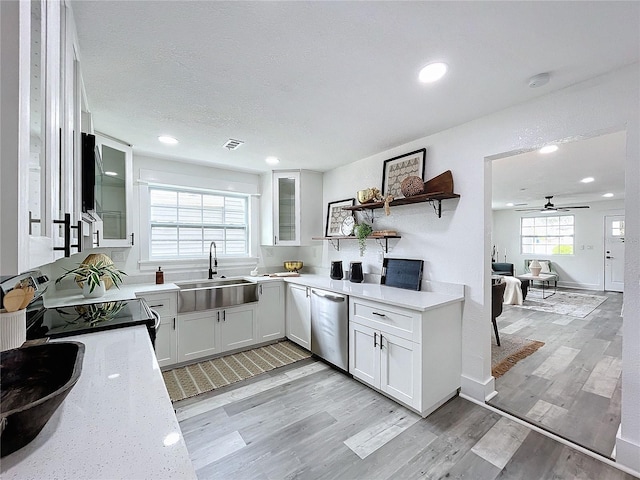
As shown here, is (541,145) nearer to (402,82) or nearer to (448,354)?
(402,82)

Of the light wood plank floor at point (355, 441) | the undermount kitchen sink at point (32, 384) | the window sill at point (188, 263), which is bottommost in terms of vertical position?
the light wood plank floor at point (355, 441)

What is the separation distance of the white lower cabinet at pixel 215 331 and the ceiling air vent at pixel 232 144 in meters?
1.83

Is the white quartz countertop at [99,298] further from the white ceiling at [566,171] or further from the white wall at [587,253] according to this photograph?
the white wall at [587,253]

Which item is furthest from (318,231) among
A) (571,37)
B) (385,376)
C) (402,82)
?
(571,37)

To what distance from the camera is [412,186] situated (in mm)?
2615

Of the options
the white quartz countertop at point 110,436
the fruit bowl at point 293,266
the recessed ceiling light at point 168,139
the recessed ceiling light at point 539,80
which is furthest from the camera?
the fruit bowl at point 293,266

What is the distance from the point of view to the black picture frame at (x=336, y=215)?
3656 millimetres

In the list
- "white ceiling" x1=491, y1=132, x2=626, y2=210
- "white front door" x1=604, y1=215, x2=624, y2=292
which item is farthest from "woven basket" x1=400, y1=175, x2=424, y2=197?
"white front door" x1=604, y1=215, x2=624, y2=292

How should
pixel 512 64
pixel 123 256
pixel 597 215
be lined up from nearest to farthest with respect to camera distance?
pixel 512 64, pixel 123 256, pixel 597 215

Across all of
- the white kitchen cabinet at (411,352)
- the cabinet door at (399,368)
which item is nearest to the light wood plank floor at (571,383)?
the white kitchen cabinet at (411,352)

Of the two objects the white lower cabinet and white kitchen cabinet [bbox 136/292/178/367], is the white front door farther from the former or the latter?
white kitchen cabinet [bbox 136/292/178/367]

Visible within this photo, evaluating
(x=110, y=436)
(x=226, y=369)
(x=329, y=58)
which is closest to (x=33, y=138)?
(x=110, y=436)

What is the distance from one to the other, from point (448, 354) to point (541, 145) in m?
1.75

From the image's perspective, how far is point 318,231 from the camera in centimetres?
407
